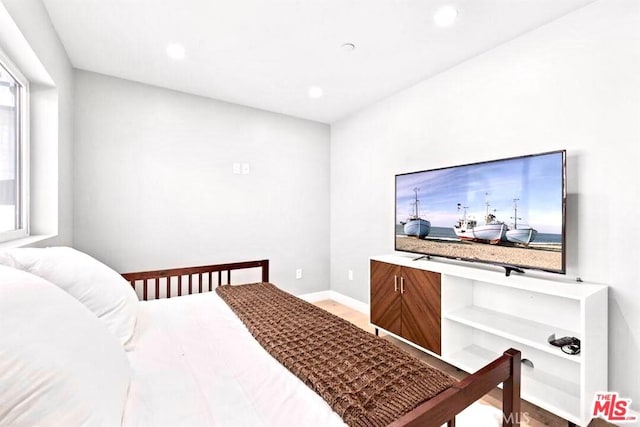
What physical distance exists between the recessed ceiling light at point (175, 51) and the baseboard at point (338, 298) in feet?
9.91

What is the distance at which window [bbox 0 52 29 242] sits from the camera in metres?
1.72

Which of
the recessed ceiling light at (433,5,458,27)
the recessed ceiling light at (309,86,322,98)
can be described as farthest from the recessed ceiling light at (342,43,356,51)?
the recessed ceiling light at (309,86,322,98)

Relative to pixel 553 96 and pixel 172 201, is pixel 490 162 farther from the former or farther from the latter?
pixel 172 201

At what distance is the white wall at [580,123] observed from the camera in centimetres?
167

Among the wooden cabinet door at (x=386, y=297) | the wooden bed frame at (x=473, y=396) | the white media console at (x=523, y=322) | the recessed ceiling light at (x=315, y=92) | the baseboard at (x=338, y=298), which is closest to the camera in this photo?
the wooden bed frame at (x=473, y=396)

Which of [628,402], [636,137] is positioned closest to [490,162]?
[636,137]

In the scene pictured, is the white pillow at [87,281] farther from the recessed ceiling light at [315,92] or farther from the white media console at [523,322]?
the recessed ceiling light at [315,92]

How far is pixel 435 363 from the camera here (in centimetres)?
240

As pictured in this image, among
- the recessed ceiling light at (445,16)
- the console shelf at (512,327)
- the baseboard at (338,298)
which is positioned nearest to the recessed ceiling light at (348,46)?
the recessed ceiling light at (445,16)

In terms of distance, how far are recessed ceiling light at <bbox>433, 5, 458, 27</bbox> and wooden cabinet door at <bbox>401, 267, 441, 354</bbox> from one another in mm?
1845

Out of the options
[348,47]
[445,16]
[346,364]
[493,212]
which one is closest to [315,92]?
[348,47]

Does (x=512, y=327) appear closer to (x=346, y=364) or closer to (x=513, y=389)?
(x=513, y=389)

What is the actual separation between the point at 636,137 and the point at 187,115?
3.67 meters

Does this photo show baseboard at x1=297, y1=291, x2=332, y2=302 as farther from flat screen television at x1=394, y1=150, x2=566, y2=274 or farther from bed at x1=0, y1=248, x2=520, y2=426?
bed at x1=0, y1=248, x2=520, y2=426
